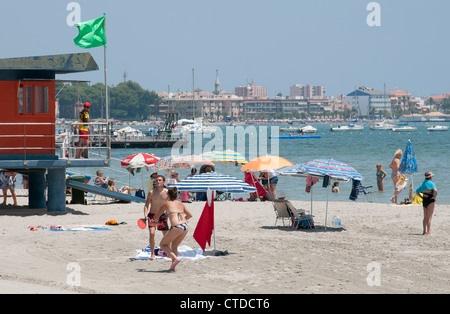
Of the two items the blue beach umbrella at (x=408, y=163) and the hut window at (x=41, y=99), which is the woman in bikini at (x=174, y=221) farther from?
the blue beach umbrella at (x=408, y=163)

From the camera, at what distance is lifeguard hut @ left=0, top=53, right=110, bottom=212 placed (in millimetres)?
18250

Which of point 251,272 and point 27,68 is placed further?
point 27,68

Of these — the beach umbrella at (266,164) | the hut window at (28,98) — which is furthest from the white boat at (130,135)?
the hut window at (28,98)

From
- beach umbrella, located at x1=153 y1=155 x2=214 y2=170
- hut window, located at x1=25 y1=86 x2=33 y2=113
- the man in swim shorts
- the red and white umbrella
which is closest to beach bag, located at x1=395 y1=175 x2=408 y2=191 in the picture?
beach umbrella, located at x1=153 y1=155 x2=214 y2=170

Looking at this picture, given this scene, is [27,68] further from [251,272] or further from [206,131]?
[206,131]

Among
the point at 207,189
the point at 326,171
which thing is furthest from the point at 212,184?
the point at 326,171

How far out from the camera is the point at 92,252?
43.5 ft

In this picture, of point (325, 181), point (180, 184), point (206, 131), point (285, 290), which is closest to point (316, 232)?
point (325, 181)

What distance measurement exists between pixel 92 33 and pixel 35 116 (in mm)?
2650

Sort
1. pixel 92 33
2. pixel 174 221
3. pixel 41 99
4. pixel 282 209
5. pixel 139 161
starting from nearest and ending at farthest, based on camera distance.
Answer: pixel 174 221
pixel 282 209
pixel 41 99
pixel 92 33
pixel 139 161

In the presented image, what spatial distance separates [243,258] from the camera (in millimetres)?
12797

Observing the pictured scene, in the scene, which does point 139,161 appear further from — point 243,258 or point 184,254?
point 243,258

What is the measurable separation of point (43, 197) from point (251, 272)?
10715mm
